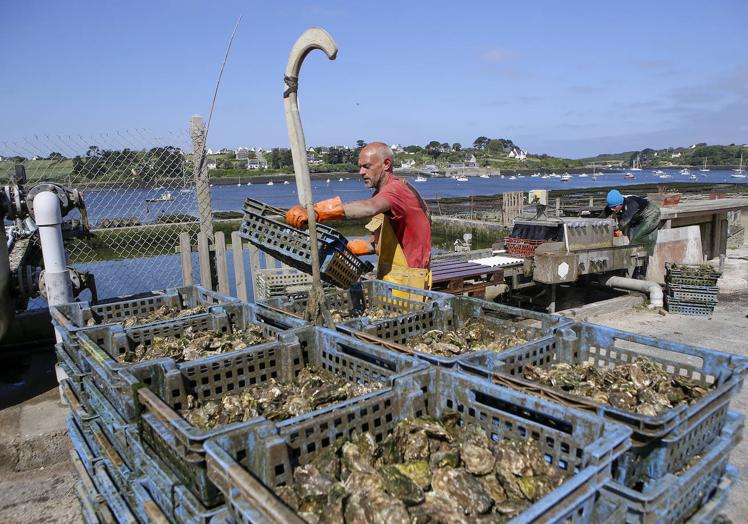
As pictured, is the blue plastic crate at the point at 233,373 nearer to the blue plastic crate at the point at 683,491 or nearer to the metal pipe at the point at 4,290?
the blue plastic crate at the point at 683,491

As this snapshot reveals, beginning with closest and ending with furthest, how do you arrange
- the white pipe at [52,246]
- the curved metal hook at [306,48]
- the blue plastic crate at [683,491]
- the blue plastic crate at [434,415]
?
the blue plastic crate at [434,415] < the blue plastic crate at [683,491] < the curved metal hook at [306,48] < the white pipe at [52,246]

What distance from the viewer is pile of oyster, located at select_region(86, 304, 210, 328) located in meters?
4.46

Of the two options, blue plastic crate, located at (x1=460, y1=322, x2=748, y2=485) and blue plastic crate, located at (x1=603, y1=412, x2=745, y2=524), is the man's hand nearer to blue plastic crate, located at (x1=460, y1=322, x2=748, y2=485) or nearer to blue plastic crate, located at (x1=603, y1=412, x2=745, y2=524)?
blue plastic crate, located at (x1=460, y1=322, x2=748, y2=485)

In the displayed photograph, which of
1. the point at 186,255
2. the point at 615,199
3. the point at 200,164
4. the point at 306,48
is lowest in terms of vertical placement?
the point at 186,255

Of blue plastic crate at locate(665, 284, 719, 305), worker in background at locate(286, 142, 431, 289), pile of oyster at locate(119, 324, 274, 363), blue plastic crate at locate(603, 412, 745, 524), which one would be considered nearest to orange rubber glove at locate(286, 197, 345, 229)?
worker in background at locate(286, 142, 431, 289)

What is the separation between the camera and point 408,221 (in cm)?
449

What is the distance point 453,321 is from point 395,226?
1042 mm

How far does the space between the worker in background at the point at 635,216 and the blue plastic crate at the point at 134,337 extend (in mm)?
9599

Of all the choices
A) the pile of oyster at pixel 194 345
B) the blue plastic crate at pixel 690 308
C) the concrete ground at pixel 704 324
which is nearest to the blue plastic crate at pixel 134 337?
the pile of oyster at pixel 194 345

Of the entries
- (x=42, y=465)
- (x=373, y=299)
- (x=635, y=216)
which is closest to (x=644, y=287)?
(x=635, y=216)

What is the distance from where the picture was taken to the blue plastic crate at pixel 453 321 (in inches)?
135

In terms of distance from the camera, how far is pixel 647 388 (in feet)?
8.74

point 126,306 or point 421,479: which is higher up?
point 126,306

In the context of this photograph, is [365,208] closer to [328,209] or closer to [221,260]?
[328,209]
